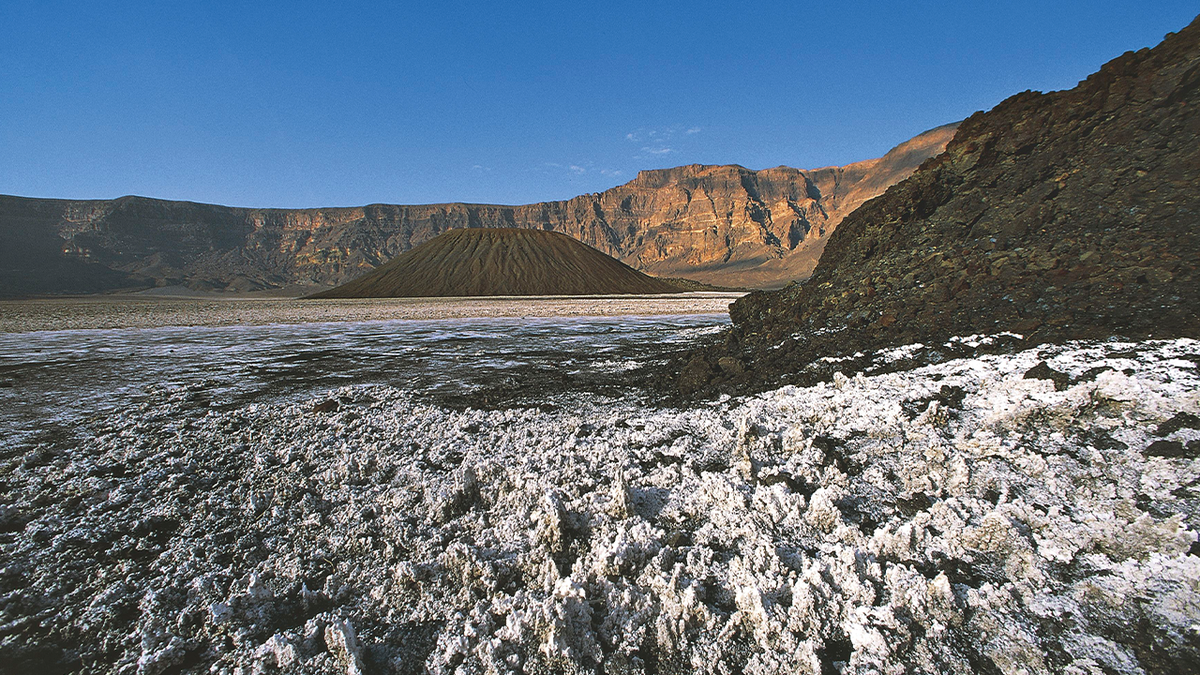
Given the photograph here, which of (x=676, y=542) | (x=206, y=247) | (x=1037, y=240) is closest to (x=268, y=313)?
(x=676, y=542)

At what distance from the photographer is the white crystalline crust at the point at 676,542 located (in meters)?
2.50

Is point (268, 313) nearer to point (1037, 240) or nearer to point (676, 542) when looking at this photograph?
point (676, 542)

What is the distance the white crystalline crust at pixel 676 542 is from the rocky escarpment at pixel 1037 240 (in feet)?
3.92

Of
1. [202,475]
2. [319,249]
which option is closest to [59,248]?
[319,249]

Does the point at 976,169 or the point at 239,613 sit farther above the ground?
the point at 976,169

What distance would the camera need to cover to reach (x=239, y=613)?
287cm

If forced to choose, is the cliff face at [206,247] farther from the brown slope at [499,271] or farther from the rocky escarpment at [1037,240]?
the rocky escarpment at [1037,240]

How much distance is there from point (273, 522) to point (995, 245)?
9225 millimetres

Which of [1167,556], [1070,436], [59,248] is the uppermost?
[59,248]

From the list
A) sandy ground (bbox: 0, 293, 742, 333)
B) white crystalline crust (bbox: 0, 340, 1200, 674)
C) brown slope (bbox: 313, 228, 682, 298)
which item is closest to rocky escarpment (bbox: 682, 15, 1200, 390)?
white crystalline crust (bbox: 0, 340, 1200, 674)

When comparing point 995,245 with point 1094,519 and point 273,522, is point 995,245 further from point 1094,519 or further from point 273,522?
point 273,522

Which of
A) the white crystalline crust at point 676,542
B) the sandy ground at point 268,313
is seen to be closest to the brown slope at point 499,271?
the sandy ground at point 268,313

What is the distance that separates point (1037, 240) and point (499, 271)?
258ft

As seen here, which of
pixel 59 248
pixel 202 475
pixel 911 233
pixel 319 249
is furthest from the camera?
pixel 319 249
